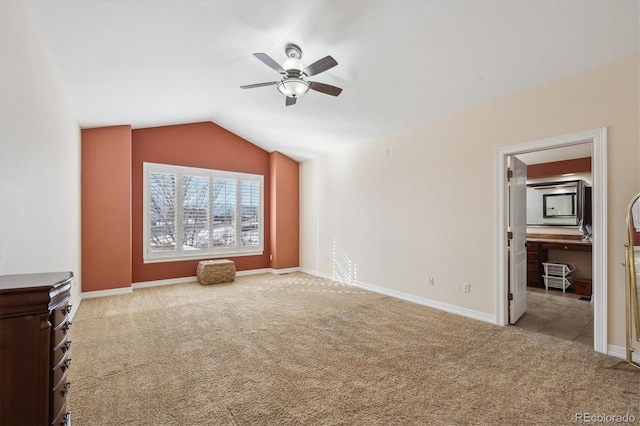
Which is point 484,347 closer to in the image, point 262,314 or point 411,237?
point 411,237

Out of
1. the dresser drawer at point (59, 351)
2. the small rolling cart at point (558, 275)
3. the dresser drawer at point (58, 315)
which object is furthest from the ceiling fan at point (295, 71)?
the small rolling cart at point (558, 275)

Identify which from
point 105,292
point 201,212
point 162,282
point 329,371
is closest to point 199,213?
point 201,212

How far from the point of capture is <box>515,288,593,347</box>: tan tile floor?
337 cm

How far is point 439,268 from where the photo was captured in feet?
14.0

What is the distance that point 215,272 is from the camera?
5.89m

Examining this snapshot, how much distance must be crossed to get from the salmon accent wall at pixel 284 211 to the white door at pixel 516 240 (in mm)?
4779

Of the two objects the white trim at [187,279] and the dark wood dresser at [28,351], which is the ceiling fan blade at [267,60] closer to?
the dark wood dresser at [28,351]

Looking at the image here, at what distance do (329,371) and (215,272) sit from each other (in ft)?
13.2

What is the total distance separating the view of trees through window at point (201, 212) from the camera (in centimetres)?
583

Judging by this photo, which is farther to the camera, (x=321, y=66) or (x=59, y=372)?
(x=321, y=66)

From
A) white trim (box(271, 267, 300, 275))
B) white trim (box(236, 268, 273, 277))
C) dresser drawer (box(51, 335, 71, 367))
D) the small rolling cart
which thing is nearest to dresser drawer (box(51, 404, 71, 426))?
dresser drawer (box(51, 335, 71, 367))

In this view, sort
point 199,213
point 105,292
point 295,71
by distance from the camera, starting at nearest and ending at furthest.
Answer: point 295,71, point 105,292, point 199,213

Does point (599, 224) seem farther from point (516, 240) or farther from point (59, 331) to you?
point (59, 331)

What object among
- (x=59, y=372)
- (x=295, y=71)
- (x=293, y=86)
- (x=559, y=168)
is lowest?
(x=59, y=372)
